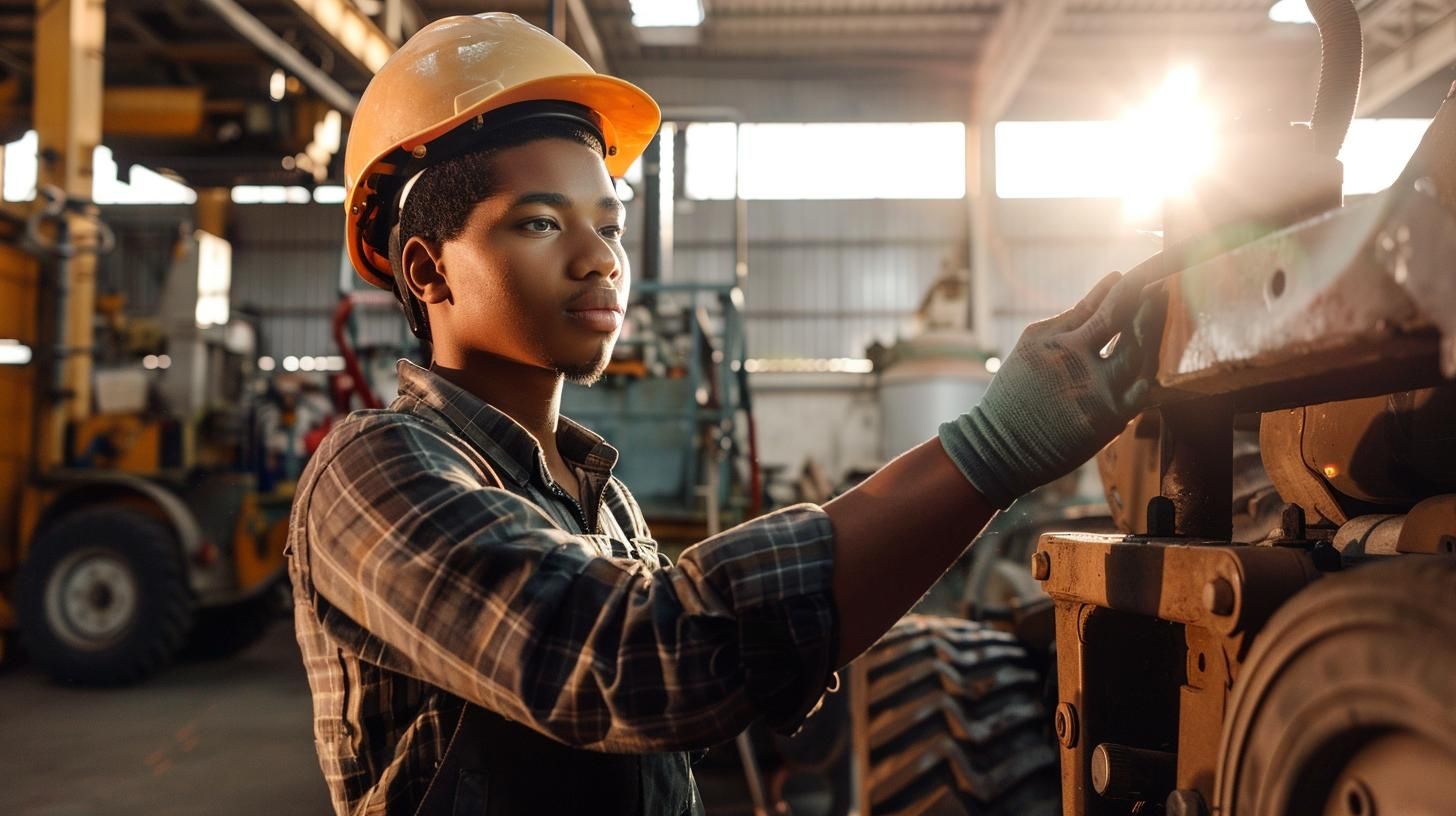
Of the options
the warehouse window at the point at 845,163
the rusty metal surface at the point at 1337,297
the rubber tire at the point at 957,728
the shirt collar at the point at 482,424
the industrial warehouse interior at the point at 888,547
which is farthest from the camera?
the warehouse window at the point at 845,163

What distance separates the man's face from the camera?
125cm

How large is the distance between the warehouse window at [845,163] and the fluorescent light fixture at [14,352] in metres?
9.88

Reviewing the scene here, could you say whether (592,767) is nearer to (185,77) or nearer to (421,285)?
(421,285)

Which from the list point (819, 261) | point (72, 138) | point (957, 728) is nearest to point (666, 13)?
point (819, 261)

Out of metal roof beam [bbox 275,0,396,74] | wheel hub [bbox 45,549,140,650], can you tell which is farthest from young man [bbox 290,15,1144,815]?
metal roof beam [bbox 275,0,396,74]

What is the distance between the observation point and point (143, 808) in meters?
4.37

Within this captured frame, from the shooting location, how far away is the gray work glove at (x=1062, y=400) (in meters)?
0.94

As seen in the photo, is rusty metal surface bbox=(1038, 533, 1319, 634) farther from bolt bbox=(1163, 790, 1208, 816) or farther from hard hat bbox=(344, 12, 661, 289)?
hard hat bbox=(344, 12, 661, 289)

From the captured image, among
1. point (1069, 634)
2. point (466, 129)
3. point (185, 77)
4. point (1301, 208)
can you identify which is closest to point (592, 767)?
point (1069, 634)

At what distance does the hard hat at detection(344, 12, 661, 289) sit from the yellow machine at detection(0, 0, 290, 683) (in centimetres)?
604

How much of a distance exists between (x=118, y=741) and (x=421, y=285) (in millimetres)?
5108

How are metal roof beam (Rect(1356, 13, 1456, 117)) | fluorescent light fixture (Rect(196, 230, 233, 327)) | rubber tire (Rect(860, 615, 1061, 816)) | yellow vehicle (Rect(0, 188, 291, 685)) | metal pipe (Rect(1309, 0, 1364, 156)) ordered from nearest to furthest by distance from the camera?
metal pipe (Rect(1309, 0, 1364, 156)) < rubber tire (Rect(860, 615, 1061, 816)) < metal roof beam (Rect(1356, 13, 1456, 117)) < yellow vehicle (Rect(0, 188, 291, 685)) < fluorescent light fixture (Rect(196, 230, 233, 327))

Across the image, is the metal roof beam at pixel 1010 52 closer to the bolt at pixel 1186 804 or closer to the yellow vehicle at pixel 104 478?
the yellow vehicle at pixel 104 478

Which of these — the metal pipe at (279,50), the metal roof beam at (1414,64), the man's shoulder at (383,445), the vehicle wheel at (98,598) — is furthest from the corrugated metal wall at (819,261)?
the man's shoulder at (383,445)
